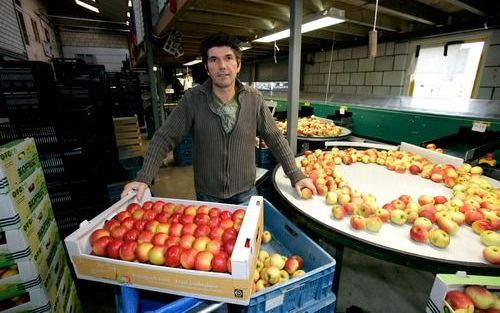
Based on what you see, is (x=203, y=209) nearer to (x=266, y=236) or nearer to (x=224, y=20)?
(x=266, y=236)

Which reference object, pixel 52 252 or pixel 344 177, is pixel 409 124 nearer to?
pixel 344 177

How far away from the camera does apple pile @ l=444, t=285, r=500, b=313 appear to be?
0.84 m

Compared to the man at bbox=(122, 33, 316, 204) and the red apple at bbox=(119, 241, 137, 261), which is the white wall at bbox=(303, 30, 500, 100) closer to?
the man at bbox=(122, 33, 316, 204)

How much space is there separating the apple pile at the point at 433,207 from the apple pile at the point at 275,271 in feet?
1.19

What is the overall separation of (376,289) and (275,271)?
157cm

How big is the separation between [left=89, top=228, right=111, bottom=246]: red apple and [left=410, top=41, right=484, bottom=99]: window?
200 inches

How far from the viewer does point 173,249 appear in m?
1.01

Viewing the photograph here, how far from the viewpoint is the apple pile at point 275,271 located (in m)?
1.23

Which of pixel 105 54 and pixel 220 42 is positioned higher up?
pixel 105 54

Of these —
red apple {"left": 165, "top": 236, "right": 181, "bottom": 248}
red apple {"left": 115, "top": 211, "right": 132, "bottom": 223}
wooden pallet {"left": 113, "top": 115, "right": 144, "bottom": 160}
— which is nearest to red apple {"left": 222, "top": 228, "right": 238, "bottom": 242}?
red apple {"left": 165, "top": 236, "right": 181, "bottom": 248}

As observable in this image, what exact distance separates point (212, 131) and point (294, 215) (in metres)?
0.77

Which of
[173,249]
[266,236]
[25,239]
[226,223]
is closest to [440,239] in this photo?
[266,236]

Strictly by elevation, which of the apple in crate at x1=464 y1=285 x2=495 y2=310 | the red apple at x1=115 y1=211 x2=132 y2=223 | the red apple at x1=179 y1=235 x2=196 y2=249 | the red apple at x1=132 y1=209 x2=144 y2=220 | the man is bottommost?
the apple in crate at x1=464 y1=285 x2=495 y2=310

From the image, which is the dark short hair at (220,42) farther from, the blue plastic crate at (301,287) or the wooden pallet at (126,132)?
the wooden pallet at (126,132)
